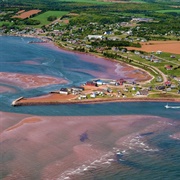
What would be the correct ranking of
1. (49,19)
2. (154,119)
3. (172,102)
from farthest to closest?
(49,19)
(172,102)
(154,119)

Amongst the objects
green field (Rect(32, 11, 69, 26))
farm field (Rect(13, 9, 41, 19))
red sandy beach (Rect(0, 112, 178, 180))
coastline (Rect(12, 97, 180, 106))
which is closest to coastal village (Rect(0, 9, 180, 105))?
farm field (Rect(13, 9, 41, 19))

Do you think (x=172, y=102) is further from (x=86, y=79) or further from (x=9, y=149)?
(x=9, y=149)

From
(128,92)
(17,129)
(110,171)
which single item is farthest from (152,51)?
(110,171)

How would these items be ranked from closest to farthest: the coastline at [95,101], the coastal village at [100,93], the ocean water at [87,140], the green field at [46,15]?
the ocean water at [87,140] < the coastline at [95,101] < the coastal village at [100,93] < the green field at [46,15]

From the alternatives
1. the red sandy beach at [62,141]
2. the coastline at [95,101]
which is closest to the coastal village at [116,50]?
the coastline at [95,101]

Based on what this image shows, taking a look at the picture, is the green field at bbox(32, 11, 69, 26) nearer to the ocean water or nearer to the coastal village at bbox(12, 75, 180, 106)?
the coastal village at bbox(12, 75, 180, 106)

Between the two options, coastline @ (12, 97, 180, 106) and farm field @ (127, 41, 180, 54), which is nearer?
coastline @ (12, 97, 180, 106)

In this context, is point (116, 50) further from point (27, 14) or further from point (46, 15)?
point (27, 14)

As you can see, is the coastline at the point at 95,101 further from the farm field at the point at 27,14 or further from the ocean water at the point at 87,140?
the farm field at the point at 27,14
